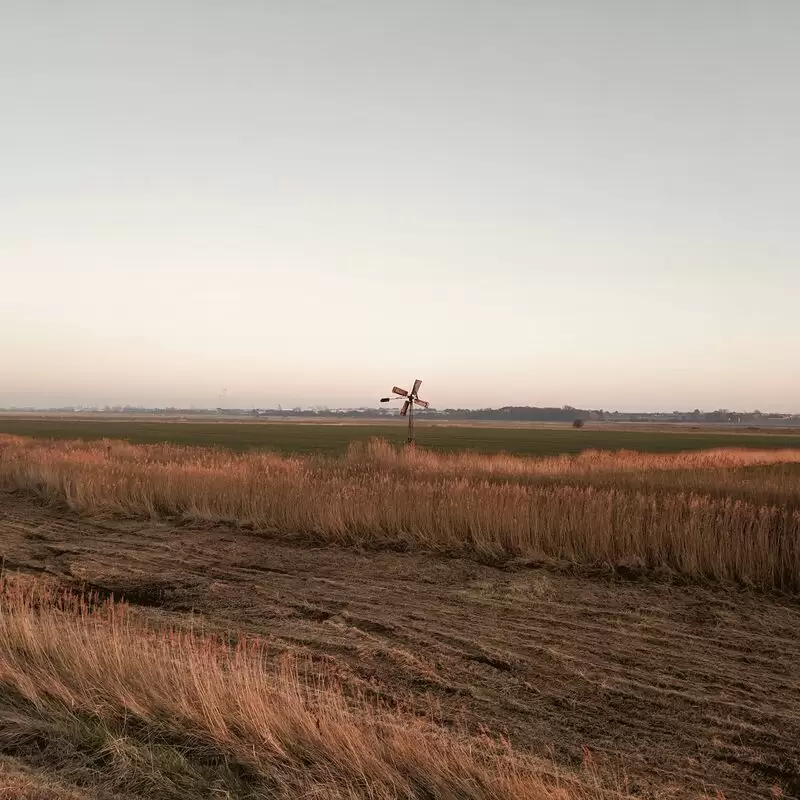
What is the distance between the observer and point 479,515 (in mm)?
12953

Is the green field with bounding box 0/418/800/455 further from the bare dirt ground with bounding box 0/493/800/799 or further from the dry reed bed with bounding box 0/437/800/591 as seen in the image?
the bare dirt ground with bounding box 0/493/800/799

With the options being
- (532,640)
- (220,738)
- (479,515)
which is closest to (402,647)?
(532,640)

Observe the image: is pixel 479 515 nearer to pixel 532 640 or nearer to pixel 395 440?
pixel 532 640

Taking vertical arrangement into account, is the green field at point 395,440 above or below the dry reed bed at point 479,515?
below

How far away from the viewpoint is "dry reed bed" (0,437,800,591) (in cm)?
1069

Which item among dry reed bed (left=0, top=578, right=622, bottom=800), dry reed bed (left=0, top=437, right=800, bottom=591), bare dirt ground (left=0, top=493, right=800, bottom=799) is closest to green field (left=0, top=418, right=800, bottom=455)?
dry reed bed (left=0, top=437, right=800, bottom=591)

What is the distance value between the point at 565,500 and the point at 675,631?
193 inches

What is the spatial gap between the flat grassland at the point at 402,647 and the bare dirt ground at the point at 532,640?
0.03 meters

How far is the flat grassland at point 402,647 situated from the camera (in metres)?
4.54

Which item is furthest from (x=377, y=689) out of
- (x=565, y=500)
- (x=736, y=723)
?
(x=565, y=500)

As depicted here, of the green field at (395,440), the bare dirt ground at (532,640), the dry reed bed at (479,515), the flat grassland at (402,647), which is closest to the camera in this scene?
the flat grassland at (402,647)

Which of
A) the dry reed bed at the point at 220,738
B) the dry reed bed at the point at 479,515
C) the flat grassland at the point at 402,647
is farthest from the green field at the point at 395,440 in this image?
the dry reed bed at the point at 220,738

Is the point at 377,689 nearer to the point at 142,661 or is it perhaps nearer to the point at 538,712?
the point at 538,712

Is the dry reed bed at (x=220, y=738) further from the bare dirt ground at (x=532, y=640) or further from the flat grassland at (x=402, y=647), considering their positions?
the bare dirt ground at (x=532, y=640)
